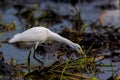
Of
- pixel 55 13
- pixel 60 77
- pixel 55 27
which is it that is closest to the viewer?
pixel 60 77

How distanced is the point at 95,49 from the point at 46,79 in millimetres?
2820

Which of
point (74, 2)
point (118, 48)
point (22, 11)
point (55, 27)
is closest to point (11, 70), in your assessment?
point (118, 48)

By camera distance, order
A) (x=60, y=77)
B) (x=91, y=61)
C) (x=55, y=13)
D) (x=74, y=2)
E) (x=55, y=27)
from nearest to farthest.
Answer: (x=60, y=77) < (x=91, y=61) < (x=55, y=27) < (x=55, y=13) < (x=74, y=2)

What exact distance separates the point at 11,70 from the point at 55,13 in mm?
8403

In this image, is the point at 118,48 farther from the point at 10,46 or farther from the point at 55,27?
the point at 55,27

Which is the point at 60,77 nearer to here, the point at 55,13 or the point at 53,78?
the point at 53,78

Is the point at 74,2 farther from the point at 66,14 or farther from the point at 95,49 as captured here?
the point at 95,49

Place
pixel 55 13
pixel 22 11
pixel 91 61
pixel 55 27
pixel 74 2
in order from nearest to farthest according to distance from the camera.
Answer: pixel 91 61
pixel 55 27
pixel 55 13
pixel 22 11
pixel 74 2

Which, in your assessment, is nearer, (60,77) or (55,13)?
(60,77)

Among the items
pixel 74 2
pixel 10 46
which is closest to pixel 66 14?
pixel 74 2

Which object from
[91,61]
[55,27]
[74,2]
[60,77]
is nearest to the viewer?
[60,77]

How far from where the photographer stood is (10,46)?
1112 centimetres

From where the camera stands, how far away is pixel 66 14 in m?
17.2

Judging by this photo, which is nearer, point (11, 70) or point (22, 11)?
point (11, 70)
